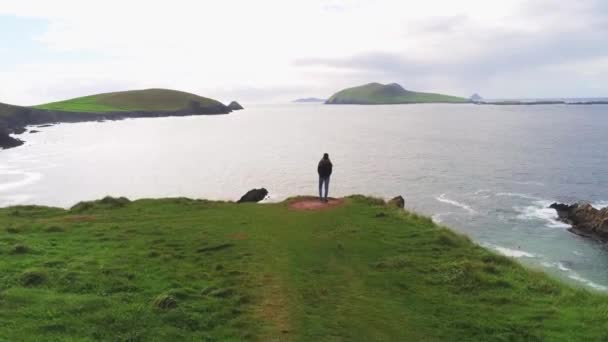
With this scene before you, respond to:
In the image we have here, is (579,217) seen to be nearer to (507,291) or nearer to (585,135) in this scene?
(507,291)

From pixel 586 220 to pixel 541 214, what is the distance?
16.5 ft

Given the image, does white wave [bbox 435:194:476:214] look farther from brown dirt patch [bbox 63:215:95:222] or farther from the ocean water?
brown dirt patch [bbox 63:215:95:222]

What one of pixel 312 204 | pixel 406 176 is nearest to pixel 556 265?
pixel 312 204

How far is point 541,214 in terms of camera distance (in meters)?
43.9

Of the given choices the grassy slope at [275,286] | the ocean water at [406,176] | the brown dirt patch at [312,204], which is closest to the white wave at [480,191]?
the ocean water at [406,176]

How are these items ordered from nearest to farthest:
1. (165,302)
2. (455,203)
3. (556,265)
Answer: (165,302), (556,265), (455,203)

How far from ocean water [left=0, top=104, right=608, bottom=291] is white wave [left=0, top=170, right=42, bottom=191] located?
0.13 m

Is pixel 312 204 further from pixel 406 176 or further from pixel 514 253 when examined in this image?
pixel 406 176

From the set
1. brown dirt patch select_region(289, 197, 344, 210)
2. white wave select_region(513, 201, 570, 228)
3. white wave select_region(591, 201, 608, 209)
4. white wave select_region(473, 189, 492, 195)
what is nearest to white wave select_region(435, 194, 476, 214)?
white wave select_region(473, 189, 492, 195)

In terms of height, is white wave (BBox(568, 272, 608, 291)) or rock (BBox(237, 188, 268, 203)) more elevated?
rock (BBox(237, 188, 268, 203))

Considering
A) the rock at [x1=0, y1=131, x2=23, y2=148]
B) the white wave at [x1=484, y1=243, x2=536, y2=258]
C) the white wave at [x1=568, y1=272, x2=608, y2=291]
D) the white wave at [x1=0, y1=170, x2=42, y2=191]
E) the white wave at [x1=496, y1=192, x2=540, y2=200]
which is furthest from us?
the rock at [x1=0, y1=131, x2=23, y2=148]

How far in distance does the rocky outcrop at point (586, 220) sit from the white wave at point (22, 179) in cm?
6271

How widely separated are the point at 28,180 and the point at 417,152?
7002 cm

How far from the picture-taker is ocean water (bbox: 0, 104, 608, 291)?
37469 millimetres
